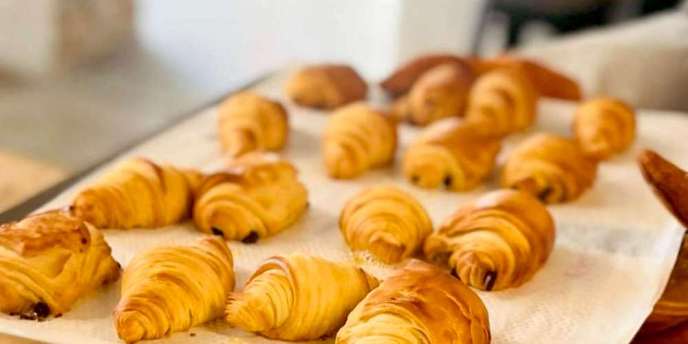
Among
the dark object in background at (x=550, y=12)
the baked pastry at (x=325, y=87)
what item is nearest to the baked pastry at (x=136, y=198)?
the baked pastry at (x=325, y=87)

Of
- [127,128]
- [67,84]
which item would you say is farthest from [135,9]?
[127,128]

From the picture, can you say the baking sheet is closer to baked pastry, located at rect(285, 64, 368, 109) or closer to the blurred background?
baked pastry, located at rect(285, 64, 368, 109)

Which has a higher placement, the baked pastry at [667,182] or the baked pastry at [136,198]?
the baked pastry at [667,182]

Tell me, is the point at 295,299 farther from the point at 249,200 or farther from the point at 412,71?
the point at 412,71

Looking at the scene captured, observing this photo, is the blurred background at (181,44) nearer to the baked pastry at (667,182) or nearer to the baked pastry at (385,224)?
the baked pastry at (385,224)

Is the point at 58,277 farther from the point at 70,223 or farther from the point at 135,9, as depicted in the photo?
the point at 135,9

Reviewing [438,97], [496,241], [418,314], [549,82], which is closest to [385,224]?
[496,241]
